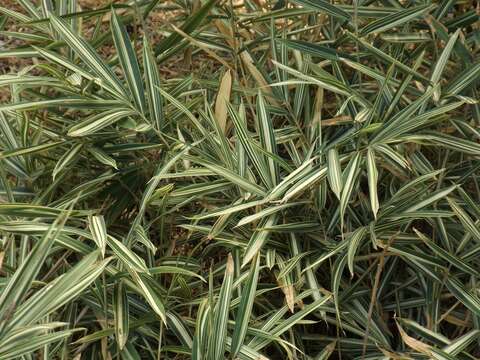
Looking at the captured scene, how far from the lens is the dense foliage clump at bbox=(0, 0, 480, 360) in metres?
1.26

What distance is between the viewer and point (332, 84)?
1337 millimetres

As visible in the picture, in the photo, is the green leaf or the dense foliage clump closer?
the dense foliage clump

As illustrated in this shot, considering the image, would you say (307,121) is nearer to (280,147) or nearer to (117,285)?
(280,147)

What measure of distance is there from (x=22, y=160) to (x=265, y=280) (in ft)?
1.88

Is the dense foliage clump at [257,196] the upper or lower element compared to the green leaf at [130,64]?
lower

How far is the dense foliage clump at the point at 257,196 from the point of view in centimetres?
126

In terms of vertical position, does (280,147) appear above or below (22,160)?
below

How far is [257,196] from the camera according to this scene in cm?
136

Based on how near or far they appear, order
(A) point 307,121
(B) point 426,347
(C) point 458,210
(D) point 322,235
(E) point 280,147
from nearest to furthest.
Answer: (B) point 426,347
(C) point 458,210
(D) point 322,235
(A) point 307,121
(E) point 280,147

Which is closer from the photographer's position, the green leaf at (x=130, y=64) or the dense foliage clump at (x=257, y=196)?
the dense foliage clump at (x=257, y=196)

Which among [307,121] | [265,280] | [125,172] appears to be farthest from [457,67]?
[125,172]

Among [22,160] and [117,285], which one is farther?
[22,160]

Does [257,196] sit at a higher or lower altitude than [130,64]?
lower

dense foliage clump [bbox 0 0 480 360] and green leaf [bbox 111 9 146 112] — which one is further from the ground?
green leaf [bbox 111 9 146 112]
